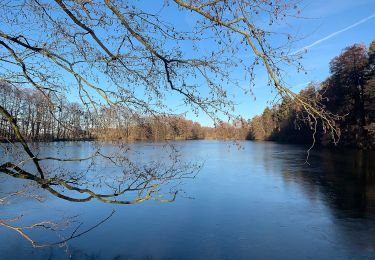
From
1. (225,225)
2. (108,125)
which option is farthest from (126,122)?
(225,225)

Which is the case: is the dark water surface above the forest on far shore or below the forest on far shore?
below

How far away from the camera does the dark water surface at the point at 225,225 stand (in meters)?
6.90

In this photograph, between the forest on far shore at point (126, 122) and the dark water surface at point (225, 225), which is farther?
the dark water surface at point (225, 225)

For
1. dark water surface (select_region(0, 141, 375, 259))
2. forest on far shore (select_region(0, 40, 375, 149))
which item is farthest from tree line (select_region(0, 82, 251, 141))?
dark water surface (select_region(0, 141, 375, 259))

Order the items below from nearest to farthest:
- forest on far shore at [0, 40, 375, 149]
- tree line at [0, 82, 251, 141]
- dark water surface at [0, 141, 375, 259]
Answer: forest on far shore at [0, 40, 375, 149] < tree line at [0, 82, 251, 141] < dark water surface at [0, 141, 375, 259]

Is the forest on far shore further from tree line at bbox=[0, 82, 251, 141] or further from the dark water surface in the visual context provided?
the dark water surface

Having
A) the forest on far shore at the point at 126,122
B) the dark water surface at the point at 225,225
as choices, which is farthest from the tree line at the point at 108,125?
the dark water surface at the point at 225,225

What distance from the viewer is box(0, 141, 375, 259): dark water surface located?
22.6ft

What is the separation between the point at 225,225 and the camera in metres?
8.63

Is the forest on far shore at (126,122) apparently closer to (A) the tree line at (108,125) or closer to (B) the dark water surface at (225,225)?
(A) the tree line at (108,125)

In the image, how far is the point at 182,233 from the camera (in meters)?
8.02

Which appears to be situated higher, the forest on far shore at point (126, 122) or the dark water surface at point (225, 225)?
the forest on far shore at point (126, 122)

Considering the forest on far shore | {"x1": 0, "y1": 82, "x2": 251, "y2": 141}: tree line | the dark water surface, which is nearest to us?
the forest on far shore

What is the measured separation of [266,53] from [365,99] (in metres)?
40.2
